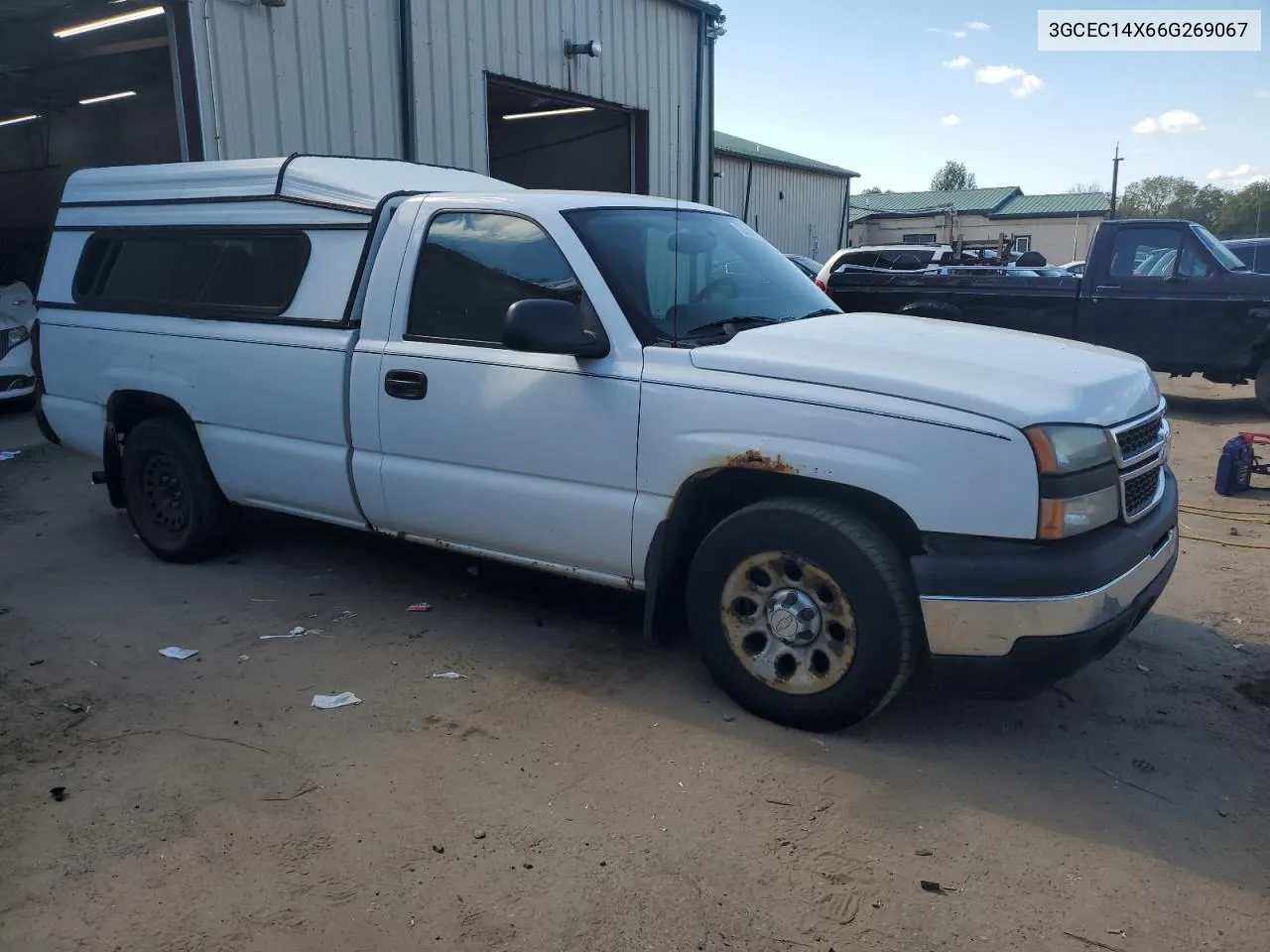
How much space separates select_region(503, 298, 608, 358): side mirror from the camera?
3.71 meters

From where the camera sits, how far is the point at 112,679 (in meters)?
4.18

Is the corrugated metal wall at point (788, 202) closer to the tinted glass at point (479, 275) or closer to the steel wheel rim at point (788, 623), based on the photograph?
the tinted glass at point (479, 275)

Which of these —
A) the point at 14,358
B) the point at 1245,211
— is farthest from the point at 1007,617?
the point at 1245,211

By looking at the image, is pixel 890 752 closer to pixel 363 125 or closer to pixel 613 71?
pixel 363 125

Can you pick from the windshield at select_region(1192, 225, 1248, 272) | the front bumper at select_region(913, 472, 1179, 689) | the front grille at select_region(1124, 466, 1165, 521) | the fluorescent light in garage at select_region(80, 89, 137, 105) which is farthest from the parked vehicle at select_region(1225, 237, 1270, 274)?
the fluorescent light in garage at select_region(80, 89, 137, 105)

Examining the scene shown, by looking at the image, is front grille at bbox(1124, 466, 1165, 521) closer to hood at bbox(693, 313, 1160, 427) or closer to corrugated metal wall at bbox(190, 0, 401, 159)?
hood at bbox(693, 313, 1160, 427)

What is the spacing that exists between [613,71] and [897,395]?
1095 centimetres

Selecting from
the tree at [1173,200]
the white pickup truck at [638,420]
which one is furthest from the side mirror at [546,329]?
the tree at [1173,200]

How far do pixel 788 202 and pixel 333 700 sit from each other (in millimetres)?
29312

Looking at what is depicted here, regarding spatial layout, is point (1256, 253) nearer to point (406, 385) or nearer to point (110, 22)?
point (406, 385)

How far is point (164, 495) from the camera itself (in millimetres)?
5699

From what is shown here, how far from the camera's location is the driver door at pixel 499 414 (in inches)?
155

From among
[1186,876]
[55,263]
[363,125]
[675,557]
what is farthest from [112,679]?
[363,125]

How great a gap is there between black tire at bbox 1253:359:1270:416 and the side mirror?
9.61 meters
